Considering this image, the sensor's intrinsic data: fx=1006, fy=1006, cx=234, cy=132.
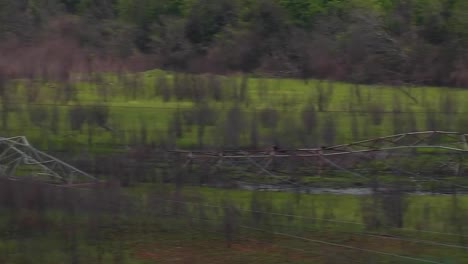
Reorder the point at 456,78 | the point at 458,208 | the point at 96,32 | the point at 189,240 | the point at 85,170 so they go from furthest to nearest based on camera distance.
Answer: the point at 96,32 < the point at 456,78 < the point at 85,170 < the point at 458,208 < the point at 189,240

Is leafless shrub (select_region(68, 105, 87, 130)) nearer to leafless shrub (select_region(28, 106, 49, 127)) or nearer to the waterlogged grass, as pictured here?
leafless shrub (select_region(28, 106, 49, 127))

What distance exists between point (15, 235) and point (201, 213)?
9.05ft

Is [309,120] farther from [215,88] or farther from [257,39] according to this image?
[257,39]

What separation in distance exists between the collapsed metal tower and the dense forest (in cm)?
1088

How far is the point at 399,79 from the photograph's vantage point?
32.8 metres

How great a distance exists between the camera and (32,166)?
17.5m

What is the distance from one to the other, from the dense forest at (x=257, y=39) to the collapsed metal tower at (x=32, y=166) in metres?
10.9

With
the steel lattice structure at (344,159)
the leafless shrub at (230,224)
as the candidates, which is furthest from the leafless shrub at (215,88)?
the leafless shrub at (230,224)

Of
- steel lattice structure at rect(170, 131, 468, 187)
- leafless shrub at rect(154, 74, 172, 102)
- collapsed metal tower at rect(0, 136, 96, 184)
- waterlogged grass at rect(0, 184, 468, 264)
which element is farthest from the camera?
leafless shrub at rect(154, 74, 172, 102)

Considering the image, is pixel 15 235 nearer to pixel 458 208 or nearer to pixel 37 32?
→ pixel 458 208

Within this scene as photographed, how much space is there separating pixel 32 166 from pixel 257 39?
18852mm

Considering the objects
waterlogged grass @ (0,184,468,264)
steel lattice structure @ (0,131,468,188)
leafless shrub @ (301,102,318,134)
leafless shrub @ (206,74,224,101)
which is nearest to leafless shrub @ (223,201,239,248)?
waterlogged grass @ (0,184,468,264)

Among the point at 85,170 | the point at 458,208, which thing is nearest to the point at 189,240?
the point at 458,208

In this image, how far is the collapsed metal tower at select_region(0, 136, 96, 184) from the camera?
16.8 m
